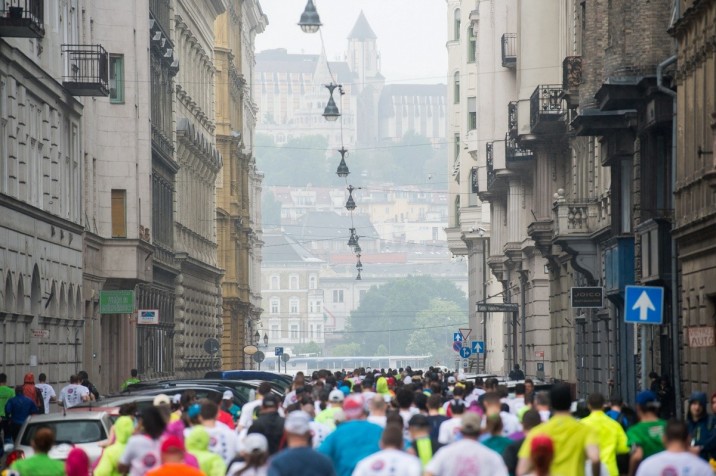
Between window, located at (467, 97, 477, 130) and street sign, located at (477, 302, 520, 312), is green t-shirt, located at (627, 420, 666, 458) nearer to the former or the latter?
street sign, located at (477, 302, 520, 312)

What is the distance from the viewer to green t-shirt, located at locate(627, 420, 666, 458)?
56.9ft

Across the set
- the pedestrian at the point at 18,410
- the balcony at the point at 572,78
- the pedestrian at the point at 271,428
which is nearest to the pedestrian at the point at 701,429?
the pedestrian at the point at 271,428

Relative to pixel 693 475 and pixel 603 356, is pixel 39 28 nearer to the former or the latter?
pixel 603 356

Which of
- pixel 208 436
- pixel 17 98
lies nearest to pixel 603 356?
pixel 17 98

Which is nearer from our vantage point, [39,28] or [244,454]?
[244,454]

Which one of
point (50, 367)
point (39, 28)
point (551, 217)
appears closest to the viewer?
point (39, 28)

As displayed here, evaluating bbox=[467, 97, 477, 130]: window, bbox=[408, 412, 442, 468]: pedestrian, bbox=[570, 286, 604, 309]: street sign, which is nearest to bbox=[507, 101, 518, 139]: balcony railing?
bbox=[570, 286, 604, 309]: street sign

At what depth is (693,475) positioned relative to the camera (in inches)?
540

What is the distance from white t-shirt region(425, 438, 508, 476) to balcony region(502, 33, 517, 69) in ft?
161

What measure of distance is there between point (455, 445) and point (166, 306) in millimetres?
50981

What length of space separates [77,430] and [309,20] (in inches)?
1333

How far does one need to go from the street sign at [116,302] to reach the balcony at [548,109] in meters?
10.9

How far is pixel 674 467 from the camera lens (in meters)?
13.8

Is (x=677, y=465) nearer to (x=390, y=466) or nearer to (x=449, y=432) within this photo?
Answer: (x=390, y=466)
